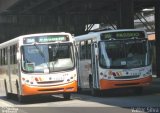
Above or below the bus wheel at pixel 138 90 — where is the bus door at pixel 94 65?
above

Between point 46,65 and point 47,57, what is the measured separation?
35cm

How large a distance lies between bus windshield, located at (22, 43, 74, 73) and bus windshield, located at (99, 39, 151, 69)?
5.81 feet

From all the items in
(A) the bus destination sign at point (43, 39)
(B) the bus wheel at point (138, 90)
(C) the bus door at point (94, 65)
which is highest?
(A) the bus destination sign at point (43, 39)

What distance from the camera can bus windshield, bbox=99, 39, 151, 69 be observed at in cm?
2330

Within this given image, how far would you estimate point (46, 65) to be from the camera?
2183 cm

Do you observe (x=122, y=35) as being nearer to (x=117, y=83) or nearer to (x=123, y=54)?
(x=123, y=54)

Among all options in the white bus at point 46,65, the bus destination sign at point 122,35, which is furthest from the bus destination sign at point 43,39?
the bus destination sign at point 122,35

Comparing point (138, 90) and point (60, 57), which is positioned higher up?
point (60, 57)

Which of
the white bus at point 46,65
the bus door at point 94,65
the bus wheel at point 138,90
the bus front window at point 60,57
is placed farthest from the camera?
the bus wheel at point 138,90

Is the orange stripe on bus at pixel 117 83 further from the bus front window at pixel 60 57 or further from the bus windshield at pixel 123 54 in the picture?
the bus front window at pixel 60 57

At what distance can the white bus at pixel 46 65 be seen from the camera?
21.8 meters

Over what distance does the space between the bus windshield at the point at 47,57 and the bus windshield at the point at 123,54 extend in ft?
5.81

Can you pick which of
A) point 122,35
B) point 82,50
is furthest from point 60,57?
point 82,50

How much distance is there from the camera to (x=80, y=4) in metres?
52.6
